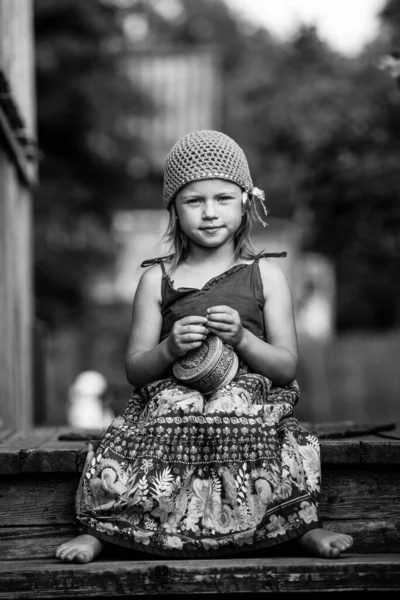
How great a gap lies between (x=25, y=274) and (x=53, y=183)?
9.67 metres

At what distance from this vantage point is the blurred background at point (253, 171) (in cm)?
1066

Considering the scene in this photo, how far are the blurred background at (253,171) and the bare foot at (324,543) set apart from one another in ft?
12.5

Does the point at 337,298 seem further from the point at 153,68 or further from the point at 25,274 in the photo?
the point at 25,274

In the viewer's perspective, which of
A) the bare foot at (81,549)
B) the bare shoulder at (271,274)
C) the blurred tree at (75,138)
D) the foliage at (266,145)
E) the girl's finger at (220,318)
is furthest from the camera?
the blurred tree at (75,138)

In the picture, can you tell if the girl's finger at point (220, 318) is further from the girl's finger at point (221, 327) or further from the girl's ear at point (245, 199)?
the girl's ear at point (245, 199)

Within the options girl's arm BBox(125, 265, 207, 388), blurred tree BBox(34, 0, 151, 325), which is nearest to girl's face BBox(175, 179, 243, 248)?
girl's arm BBox(125, 265, 207, 388)

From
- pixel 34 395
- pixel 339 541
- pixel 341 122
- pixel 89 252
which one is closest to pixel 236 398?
A: pixel 339 541

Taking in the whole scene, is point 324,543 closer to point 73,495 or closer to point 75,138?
point 73,495

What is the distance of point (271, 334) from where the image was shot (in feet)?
10.6

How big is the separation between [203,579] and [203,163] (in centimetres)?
139

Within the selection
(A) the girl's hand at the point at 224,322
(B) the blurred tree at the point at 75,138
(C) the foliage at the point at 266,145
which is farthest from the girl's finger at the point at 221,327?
(B) the blurred tree at the point at 75,138

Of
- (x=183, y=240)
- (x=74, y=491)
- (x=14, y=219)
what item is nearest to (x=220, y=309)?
(x=183, y=240)

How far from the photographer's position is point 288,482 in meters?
2.77

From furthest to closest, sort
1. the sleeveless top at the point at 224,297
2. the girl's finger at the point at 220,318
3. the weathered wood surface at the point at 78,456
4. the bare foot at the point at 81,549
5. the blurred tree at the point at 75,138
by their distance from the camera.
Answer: the blurred tree at the point at 75,138 → the sleeveless top at the point at 224,297 → the weathered wood surface at the point at 78,456 → the girl's finger at the point at 220,318 → the bare foot at the point at 81,549
